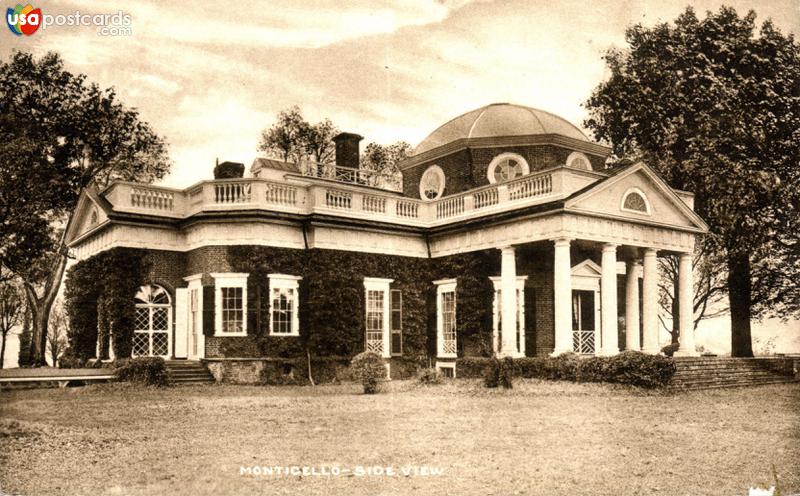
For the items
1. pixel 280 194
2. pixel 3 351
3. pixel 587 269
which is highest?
pixel 280 194

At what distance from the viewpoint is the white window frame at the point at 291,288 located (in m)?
21.2

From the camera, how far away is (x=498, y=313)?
2277 centimetres

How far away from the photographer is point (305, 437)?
1075cm

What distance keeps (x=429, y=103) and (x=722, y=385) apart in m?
11.2

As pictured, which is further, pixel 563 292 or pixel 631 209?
pixel 631 209

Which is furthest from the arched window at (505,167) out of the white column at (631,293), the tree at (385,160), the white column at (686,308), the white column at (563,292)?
the tree at (385,160)

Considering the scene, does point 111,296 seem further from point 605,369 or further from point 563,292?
point 605,369

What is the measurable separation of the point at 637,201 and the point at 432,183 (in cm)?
797

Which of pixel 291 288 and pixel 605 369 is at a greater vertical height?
pixel 291 288

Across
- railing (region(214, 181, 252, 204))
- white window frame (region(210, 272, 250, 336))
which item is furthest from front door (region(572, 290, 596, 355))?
railing (region(214, 181, 252, 204))

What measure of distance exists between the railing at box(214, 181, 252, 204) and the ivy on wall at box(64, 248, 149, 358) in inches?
109

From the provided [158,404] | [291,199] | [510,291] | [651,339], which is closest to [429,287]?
[510,291]

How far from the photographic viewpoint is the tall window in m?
23.5

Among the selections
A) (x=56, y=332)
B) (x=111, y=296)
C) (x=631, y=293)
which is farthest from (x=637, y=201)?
(x=56, y=332)
